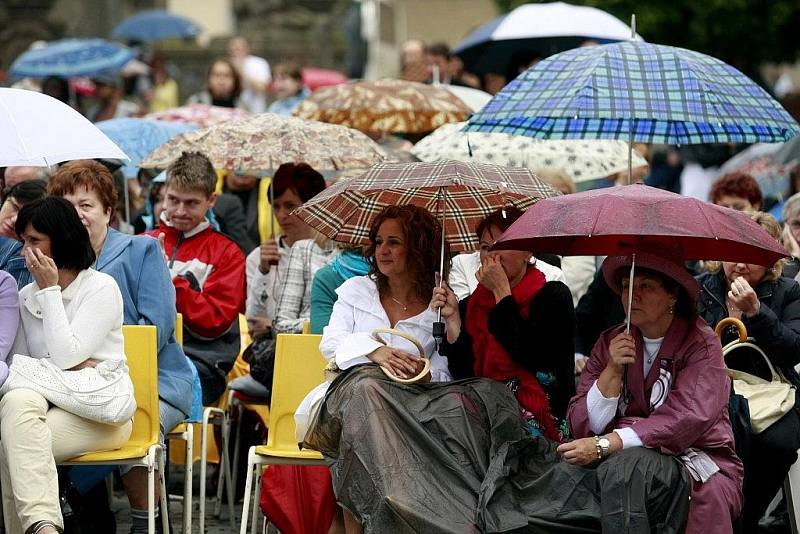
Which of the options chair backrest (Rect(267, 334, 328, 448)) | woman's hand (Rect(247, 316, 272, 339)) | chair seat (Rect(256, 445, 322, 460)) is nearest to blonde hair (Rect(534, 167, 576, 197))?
woman's hand (Rect(247, 316, 272, 339))

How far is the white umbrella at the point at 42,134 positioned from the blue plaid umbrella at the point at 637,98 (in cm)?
190

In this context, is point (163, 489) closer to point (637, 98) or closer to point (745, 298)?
point (745, 298)

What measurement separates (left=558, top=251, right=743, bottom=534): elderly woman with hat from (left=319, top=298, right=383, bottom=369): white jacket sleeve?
35.6 inches

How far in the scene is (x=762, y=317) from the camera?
759 centimetres

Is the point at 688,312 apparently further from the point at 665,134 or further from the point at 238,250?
the point at 238,250

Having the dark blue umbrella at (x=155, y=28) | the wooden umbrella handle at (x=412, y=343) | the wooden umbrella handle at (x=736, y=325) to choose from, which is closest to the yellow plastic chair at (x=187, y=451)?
the wooden umbrella handle at (x=412, y=343)

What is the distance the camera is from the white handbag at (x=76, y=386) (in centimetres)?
716

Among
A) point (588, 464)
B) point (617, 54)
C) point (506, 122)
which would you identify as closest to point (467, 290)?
point (506, 122)

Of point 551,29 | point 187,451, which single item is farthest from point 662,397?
point 551,29

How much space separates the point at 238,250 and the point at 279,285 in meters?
0.35

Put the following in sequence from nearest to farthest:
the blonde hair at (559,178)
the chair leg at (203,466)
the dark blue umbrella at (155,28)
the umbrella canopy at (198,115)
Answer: the chair leg at (203,466) < the blonde hair at (559,178) < the umbrella canopy at (198,115) < the dark blue umbrella at (155,28)

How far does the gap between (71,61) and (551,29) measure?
258 inches

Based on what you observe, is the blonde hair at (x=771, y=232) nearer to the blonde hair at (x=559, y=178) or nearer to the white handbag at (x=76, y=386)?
the blonde hair at (x=559, y=178)

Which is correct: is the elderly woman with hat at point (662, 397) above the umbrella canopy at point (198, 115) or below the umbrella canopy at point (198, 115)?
above
